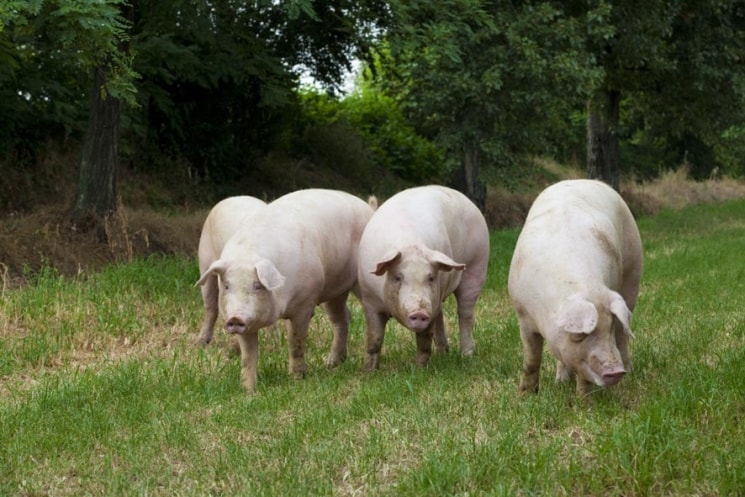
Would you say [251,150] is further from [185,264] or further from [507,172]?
[185,264]

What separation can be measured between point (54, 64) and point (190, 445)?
9927 millimetres

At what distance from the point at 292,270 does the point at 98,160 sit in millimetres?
6108

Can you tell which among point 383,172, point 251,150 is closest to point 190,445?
point 251,150

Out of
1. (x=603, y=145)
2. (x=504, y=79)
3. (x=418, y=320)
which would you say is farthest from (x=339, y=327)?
(x=603, y=145)

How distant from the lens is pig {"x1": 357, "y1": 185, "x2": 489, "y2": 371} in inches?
261

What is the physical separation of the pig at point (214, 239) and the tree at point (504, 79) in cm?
687

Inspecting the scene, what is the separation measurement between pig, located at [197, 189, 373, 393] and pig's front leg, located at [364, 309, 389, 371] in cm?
43

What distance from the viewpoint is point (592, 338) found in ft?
17.3

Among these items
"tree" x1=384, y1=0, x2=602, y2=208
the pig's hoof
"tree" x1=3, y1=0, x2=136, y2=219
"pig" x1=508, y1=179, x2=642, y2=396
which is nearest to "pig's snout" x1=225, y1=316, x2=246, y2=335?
the pig's hoof

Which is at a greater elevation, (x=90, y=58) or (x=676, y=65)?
(x=676, y=65)

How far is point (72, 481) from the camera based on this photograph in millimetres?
4926

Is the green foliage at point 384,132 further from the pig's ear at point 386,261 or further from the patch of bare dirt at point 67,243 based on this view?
the pig's ear at point 386,261

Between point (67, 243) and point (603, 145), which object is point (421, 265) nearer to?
point (67, 243)

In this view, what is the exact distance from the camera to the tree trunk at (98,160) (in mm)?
12227
